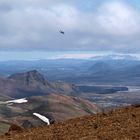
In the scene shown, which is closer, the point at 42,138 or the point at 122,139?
the point at 122,139

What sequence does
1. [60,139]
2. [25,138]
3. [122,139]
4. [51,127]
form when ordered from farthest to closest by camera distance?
[51,127] < [25,138] < [60,139] < [122,139]

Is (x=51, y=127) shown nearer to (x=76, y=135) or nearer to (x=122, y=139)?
(x=76, y=135)

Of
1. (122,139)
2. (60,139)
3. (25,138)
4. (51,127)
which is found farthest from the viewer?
(51,127)

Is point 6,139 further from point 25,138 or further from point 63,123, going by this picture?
point 63,123

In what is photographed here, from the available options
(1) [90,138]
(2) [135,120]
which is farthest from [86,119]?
(1) [90,138]

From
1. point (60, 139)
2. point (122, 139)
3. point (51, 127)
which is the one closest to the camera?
point (122, 139)

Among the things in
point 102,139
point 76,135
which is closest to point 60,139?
point 76,135
